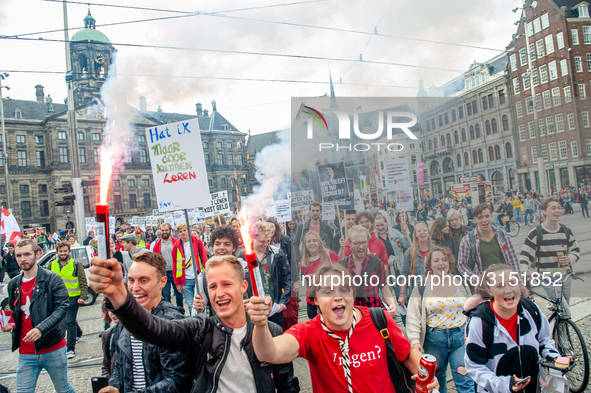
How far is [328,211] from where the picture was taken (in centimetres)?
465

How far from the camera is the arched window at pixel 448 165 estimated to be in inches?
151

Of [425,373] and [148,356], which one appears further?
[148,356]

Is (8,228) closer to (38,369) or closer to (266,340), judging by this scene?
(38,369)

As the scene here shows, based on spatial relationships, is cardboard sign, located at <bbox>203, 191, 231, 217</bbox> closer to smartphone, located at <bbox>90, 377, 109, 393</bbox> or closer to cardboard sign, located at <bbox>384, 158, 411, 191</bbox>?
cardboard sign, located at <bbox>384, 158, 411, 191</bbox>

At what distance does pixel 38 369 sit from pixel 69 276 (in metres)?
2.88

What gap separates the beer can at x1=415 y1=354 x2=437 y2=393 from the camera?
1.69 m

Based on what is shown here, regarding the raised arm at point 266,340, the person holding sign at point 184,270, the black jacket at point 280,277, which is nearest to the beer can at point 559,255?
the black jacket at point 280,277

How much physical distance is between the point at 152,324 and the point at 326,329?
93 centimetres

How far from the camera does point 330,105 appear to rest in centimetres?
412

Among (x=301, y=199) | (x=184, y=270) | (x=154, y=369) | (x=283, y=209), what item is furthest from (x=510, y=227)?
(x=283, y=209)

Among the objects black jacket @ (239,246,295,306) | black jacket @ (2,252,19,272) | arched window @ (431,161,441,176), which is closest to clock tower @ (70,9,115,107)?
black jacket @ (239,246,295,306)

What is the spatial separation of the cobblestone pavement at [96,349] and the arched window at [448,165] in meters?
0.88

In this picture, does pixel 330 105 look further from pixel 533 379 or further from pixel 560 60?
pixel 533 379

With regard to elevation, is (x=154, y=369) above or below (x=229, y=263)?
below
